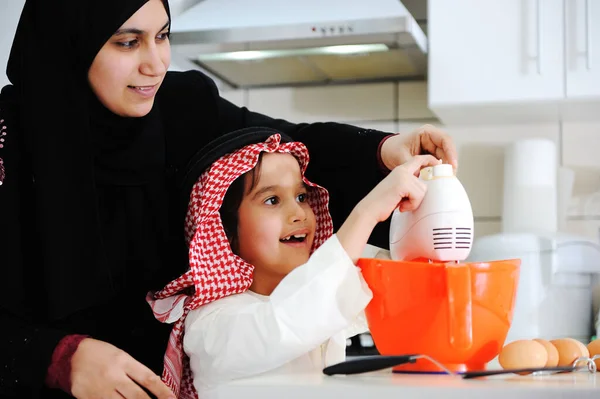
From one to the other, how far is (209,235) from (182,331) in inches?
6.2

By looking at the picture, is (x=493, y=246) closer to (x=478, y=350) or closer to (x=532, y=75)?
(x=532, y=75)

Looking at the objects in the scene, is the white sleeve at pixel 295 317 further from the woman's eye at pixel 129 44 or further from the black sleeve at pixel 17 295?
the woman's eye at pixel 129 44

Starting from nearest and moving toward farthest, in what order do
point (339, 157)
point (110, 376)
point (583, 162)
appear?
1. point (110, 376)
2. point (339, 157)
3. point (583, 162)

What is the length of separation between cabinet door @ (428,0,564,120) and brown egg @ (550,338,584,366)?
1.33 metres

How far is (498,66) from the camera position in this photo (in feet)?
7.25

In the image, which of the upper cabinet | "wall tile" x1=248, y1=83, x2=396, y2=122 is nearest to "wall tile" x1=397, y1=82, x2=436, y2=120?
"wall tile" x1=248, y1=83, x2=396, y2=122

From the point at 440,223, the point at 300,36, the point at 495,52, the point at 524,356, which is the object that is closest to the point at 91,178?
the point at 440,223

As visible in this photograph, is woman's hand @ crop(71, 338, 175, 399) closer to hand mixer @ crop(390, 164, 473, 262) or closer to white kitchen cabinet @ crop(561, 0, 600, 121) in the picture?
hand mixer @ crop(390, 164, 473, 262)

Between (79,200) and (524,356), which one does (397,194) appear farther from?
(79,200)

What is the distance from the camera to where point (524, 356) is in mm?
872

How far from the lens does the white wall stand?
8.09 ft

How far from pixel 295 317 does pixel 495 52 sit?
1465 mm

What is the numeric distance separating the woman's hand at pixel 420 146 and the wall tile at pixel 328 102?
1.18 m

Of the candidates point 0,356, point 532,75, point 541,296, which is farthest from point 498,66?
point 0,356
